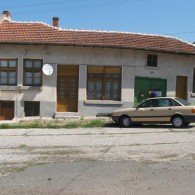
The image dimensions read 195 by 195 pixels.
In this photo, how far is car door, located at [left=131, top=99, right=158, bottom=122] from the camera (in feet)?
56.9

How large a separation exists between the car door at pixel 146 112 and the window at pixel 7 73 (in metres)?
8.35

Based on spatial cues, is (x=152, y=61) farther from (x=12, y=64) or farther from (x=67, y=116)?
(x=12, y=64)

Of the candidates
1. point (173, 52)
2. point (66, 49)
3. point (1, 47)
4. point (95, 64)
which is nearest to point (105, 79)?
point (95, 64)

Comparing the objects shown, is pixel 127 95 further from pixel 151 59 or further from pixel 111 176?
pixel 111 176

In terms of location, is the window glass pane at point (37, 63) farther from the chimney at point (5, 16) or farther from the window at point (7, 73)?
the chimney at point (5, 16)

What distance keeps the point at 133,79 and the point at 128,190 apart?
16.1 meters

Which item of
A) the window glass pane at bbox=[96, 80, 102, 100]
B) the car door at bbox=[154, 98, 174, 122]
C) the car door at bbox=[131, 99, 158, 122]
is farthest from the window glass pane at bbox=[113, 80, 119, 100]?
the car door at bbox=[154, 98, 174, 122]

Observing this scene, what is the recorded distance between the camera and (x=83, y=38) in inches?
898

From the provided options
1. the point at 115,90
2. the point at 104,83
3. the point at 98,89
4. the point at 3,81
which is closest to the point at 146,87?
the point at 115,90

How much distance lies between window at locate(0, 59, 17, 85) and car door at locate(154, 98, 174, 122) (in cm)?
928

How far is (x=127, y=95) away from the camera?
73.5 ft

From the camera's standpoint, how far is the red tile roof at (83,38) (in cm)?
2178

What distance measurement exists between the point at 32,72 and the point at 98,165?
1456cm

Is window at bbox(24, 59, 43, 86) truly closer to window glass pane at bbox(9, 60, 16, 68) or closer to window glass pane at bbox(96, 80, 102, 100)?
window glass pane at bbox(9, 60, 16, 68)
